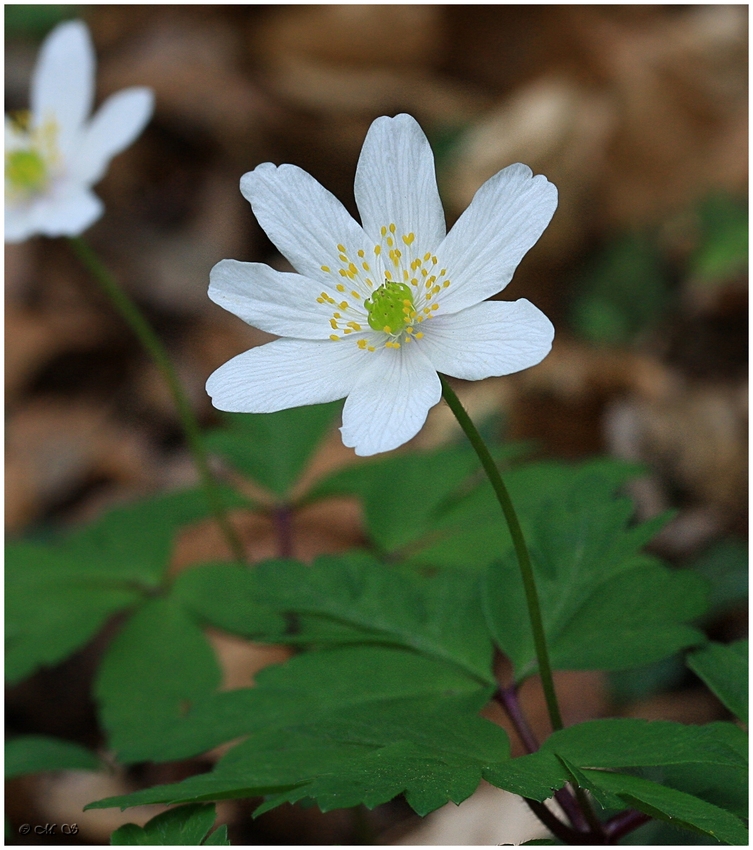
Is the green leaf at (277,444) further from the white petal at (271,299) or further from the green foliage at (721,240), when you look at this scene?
the green foliage at (721,240)

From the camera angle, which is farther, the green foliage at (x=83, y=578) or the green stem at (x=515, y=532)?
the green foliage at (x=83, y=578)

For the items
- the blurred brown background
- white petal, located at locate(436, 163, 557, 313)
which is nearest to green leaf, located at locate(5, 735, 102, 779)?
the blurred brown background

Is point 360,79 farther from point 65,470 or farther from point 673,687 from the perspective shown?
point 673,687

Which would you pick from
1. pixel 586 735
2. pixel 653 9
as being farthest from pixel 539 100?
pixel 586 735

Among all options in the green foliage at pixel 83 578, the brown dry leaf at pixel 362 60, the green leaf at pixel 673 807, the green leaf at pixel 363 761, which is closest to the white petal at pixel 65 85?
the green foliage at pixel 83 578

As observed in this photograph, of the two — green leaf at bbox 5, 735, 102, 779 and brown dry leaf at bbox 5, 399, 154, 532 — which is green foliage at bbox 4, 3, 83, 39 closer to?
brown dry leaf at bbox 5, 399, 154, 532

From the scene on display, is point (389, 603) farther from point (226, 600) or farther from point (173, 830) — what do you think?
point (226, 600)

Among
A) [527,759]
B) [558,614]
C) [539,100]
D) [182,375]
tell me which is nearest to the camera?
[527,759]
